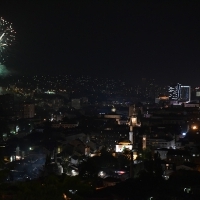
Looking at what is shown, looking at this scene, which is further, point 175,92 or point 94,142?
point 175,92

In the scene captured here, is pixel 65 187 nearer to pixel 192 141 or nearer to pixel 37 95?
pixel 192 141

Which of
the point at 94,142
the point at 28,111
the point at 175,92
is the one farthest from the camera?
the point at 175,92

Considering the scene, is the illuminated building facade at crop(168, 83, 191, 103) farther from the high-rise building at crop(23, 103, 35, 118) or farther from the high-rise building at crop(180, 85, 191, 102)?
the high-rise building at crop(23, 103, 35, 118)

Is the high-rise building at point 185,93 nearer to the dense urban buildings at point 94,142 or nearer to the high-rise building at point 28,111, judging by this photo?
the dense urban buildings at point 94,142

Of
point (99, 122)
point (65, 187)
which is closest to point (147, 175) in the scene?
point (65, 187)

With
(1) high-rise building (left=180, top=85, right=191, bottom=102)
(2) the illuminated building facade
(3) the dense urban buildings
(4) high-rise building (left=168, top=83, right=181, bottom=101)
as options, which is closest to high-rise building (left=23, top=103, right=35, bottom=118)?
(3) the dense urban buildings

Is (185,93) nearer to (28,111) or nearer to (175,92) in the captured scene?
(175,92)

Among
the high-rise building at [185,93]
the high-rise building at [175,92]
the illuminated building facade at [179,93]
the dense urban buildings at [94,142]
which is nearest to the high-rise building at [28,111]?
the dense urban buildings at [94,142]

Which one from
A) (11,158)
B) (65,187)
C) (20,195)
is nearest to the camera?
(20,195)

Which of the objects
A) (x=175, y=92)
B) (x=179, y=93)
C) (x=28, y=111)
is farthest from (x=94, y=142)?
(x=179, y=93)

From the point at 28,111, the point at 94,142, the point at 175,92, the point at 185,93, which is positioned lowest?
the point at 94,142

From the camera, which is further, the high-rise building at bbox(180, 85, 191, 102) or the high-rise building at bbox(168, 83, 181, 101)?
the high-rise building at bbox(180, 85, 191, 102)
